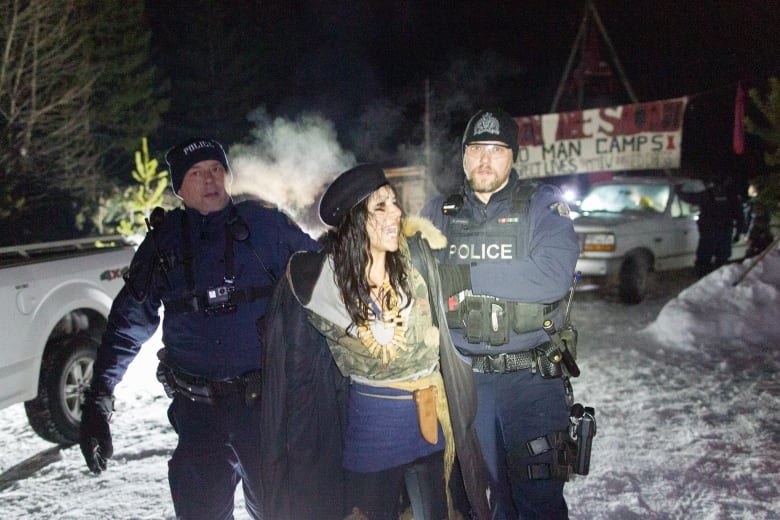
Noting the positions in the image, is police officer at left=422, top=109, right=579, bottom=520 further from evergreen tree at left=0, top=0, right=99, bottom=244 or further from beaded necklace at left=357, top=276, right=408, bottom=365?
evergreen tree at left=0, top=0, right=99, bottom=244

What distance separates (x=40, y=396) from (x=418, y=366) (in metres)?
3.60

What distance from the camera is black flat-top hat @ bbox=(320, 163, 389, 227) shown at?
7.88 ft

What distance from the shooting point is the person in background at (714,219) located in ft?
34.7

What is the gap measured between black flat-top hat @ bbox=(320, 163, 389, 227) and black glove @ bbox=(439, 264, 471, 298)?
0.52 m

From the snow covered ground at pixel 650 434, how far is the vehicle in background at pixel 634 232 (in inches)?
71.5

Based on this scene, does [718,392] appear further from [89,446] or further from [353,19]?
[353,19]

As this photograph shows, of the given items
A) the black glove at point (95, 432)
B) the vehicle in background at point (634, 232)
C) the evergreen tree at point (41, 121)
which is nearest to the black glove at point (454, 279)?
the black glove at point (95, 432)

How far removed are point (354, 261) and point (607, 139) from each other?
1006 centimetres

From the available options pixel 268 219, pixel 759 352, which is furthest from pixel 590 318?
pixel 268 219

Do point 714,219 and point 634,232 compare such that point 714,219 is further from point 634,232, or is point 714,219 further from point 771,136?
point 771,136

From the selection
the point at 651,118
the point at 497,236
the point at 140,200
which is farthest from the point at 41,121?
the point at 497,236

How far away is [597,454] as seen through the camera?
4391 millimetres

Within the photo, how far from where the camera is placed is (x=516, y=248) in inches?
115

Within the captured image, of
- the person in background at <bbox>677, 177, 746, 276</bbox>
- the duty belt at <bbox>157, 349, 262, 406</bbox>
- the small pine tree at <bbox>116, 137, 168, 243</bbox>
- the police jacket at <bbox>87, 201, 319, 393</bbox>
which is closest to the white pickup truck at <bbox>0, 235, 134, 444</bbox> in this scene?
the police jacket at <bbox>87, 201, 319, 393</bbox>
